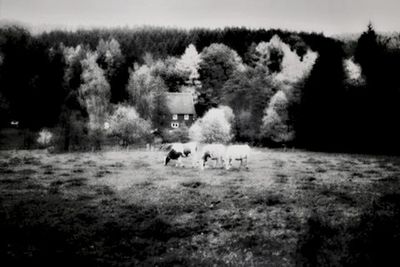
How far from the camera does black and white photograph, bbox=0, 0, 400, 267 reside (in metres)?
14.4

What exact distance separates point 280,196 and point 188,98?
7002 centimetres

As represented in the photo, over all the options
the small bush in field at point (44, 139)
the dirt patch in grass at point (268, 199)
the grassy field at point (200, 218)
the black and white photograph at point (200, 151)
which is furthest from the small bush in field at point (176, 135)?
the dirt patch in grass at point (268, 199)

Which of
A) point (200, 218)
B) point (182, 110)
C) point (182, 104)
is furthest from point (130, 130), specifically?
point (182, 104)

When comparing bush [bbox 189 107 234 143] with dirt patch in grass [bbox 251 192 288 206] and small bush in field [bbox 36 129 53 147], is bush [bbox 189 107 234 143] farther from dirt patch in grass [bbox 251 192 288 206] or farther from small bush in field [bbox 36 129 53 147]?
dirt patch in grass [bbox 251 192 288 206]

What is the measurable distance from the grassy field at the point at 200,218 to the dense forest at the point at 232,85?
2089 cm

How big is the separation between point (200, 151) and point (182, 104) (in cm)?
5251

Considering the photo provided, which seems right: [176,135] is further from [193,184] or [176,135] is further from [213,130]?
[193,184]

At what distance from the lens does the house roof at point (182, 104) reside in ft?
288

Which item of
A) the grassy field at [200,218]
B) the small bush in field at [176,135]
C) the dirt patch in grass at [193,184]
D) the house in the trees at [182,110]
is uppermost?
the house in the trees at [182,110]

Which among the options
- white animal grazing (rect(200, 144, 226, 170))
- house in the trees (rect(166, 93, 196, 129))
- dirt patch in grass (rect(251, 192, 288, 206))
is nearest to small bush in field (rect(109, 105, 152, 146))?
white animal grazing (rect(200, 144, 226, 170))

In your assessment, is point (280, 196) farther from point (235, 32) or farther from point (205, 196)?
point (235, 32)

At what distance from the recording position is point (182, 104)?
8862 centimetres

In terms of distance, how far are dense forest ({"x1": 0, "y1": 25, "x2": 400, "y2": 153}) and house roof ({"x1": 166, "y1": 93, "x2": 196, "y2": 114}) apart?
306 centimetres

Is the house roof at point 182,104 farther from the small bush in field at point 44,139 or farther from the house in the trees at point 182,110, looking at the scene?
the small bush in field at point 44,139
